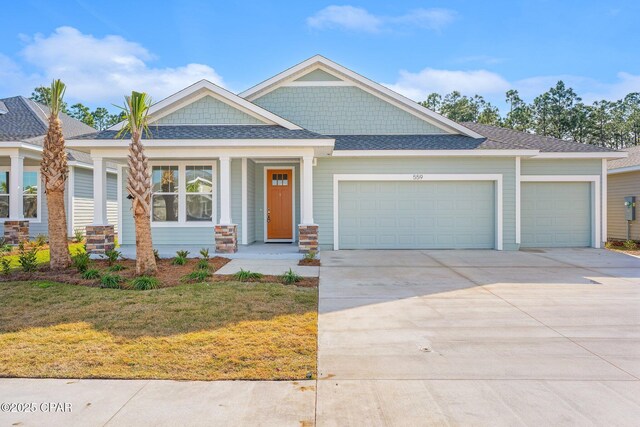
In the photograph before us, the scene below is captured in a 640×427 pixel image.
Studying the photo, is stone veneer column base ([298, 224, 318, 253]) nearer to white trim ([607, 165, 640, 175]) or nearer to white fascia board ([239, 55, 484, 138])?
white fascia board ([239, 55, 484, 138])

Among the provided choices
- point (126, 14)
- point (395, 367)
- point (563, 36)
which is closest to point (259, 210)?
point (126, 14)

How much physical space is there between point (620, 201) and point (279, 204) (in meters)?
13.4

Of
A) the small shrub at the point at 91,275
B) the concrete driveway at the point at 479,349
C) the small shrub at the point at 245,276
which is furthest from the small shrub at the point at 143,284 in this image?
the concrete driveway at the point at 479,349

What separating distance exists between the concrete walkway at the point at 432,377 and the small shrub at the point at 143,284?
299 cm

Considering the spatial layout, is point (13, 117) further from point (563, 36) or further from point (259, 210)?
point (563, 36)

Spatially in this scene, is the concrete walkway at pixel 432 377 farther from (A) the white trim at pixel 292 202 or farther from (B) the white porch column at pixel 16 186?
(B) the white porch column at pixel 16 186

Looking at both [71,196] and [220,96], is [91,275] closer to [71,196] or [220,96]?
[220,96]

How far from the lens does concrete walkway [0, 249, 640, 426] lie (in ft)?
9.78

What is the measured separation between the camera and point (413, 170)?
12781 mm

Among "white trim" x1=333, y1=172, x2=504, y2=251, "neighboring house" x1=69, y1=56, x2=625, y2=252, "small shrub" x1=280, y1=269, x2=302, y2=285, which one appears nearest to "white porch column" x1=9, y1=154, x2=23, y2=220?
"neighboring house" x1=69, y1=56, x2=625, y2=252

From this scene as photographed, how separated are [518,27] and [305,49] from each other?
298 inches

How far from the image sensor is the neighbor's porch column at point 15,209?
44.7 ft

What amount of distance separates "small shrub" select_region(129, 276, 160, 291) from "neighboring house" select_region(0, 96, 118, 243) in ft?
31.3

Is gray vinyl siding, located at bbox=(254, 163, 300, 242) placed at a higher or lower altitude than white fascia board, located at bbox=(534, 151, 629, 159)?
lower
